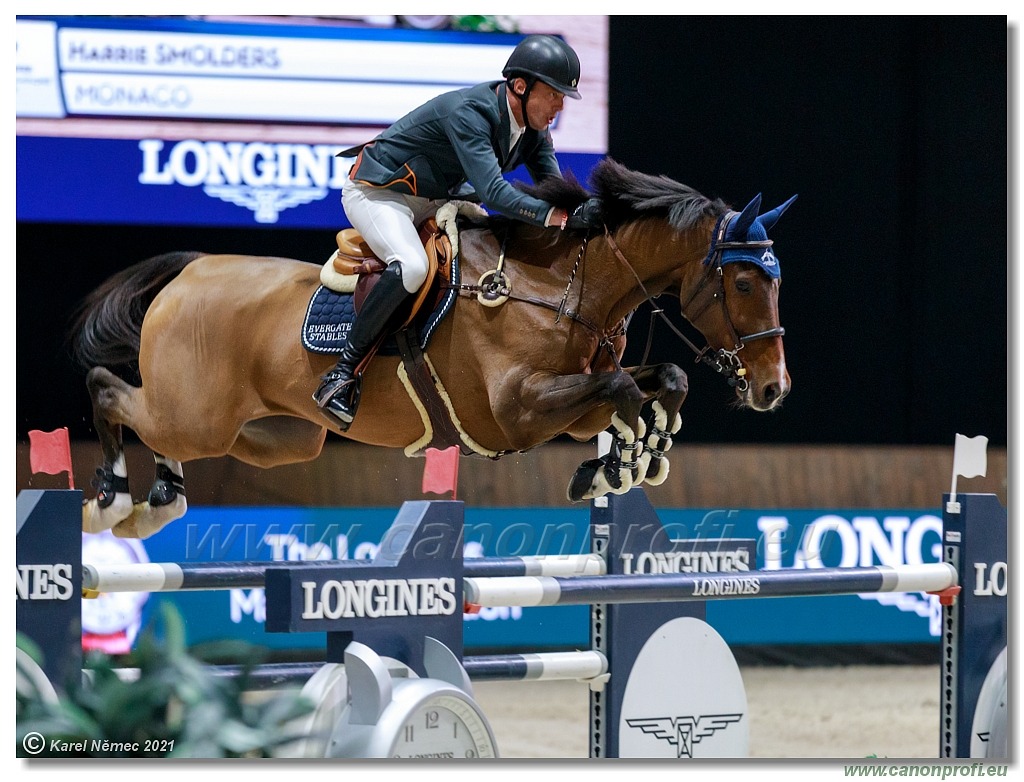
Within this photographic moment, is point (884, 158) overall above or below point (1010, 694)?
above

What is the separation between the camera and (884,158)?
5645mm

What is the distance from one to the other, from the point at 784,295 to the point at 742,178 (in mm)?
548

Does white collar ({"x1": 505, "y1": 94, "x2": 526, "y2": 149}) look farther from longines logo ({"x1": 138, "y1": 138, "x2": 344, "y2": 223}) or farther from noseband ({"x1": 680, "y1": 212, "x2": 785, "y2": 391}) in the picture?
longines logo ({"x1": 138, "y1": 138, "x2": 344, "y2": 223})

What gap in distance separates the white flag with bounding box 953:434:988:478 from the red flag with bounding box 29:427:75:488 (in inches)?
90.8

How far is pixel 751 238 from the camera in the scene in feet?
10.3

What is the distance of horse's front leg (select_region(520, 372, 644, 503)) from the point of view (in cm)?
309

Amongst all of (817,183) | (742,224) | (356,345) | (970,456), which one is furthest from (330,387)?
(817,183)

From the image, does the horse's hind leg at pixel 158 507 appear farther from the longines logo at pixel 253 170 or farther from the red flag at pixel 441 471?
the longines logo at pixel 253 170

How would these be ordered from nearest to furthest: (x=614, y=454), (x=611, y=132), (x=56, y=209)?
1. (x=614, y=454)
2. (x=56, y=209)
3. (x=611, y=132)

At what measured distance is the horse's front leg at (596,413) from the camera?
3.09 meters

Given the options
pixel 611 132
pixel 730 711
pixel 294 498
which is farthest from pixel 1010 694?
pixel 611 132

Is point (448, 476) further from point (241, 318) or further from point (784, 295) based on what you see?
point (784, 295)

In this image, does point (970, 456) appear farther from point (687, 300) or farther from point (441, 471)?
point (441, 471)

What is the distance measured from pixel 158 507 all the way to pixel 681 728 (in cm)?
154
